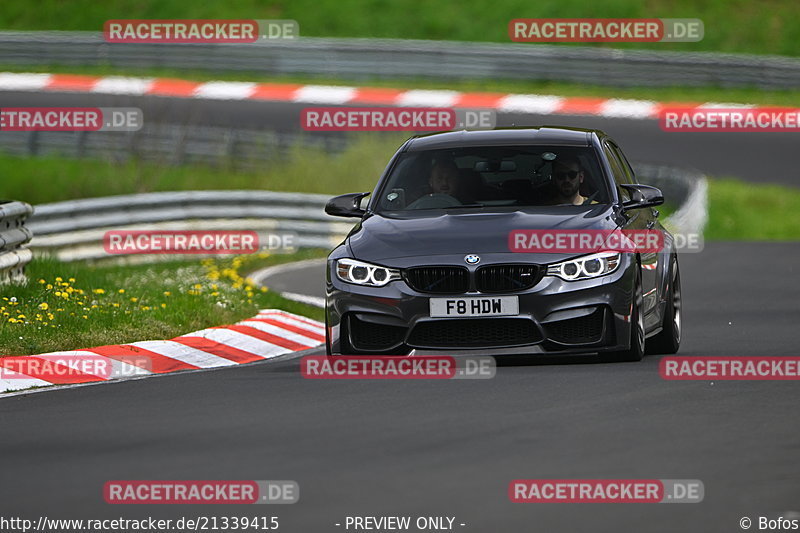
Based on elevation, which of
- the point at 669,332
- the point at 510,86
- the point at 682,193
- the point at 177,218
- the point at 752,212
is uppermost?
the point at 510,86

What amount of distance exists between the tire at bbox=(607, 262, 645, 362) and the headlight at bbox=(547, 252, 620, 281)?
244mm

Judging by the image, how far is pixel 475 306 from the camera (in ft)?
34.3

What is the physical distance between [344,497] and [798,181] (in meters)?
25.1

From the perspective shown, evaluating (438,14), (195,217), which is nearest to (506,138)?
(195,217)

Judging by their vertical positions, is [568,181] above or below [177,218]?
below

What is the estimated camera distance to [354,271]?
35.4ft

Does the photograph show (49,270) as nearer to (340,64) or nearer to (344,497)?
(344,497)

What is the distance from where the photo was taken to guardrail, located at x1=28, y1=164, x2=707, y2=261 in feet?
71.0

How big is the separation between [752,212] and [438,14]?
717 inches

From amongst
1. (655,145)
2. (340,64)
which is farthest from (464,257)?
(340,64)

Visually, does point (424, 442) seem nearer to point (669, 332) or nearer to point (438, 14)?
point (669, 332)

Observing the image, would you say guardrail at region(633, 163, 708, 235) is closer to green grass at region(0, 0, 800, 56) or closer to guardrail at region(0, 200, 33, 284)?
guardrail at region(0, 200, 33, 284)

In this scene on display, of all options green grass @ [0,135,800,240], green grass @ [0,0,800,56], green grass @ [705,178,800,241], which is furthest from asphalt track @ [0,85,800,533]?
green grass @ [0,0,800,56]

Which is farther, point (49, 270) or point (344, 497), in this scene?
point (49, 270)
